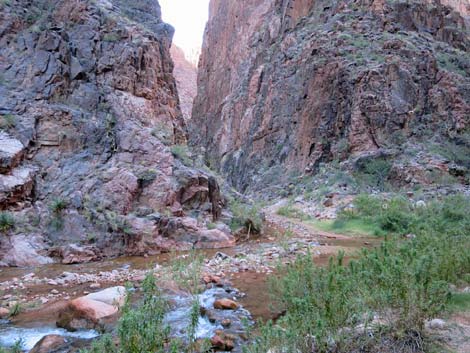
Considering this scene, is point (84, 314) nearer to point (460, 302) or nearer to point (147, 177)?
point (460, 302)

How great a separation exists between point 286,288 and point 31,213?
915 cm

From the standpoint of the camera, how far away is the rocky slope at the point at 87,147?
456 inches

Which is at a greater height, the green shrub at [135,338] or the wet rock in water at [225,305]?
the green shrub at [135,338]

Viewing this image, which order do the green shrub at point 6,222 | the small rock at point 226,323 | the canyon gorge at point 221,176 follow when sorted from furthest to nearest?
1. the green shrub at point 6,222
2. the canyon gorge at point 221,176
3. the small rock at point 226,323

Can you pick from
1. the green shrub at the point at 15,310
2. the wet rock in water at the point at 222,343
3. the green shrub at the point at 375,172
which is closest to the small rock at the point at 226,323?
the wet rock in water at the point at 222,343

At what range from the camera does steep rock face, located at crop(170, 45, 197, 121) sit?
69500mm

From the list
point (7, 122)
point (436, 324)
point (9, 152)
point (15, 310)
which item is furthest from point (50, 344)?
point (7, 122)

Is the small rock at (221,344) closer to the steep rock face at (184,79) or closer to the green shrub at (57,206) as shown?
the green shrub at (57,206)

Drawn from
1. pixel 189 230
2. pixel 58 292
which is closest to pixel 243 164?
pixel 189 230

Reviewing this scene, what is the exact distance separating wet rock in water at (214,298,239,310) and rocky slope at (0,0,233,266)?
5.37 meters

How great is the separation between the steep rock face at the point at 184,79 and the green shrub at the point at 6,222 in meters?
55.7

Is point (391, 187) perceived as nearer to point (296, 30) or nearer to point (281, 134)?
point (281, 134)

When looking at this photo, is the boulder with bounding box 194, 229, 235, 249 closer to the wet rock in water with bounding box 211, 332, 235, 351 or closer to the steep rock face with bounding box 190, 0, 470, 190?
the wet rock in water with bounding box 211, 332, 235, 351

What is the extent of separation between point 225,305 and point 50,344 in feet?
8.12
